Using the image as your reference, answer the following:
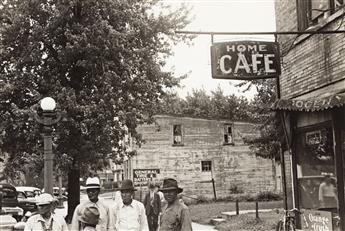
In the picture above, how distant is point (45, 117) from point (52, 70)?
10.2 metres

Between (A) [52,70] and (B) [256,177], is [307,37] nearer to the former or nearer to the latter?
(A) [52,70]

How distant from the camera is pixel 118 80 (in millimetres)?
22219

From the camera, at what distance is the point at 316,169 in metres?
10.3

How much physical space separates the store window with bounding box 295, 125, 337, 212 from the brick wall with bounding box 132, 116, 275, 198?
1049 inches

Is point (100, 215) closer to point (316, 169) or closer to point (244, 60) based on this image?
point (244, 60)

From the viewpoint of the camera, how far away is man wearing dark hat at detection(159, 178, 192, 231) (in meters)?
5.77

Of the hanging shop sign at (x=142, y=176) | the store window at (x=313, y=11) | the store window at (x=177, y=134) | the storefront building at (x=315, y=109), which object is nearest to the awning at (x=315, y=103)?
the storefront building at (x=315, y=109)

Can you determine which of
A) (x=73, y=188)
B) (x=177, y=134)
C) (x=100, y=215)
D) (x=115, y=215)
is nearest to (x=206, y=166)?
(x=177, y=134)

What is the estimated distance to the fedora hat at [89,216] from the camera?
6715mm

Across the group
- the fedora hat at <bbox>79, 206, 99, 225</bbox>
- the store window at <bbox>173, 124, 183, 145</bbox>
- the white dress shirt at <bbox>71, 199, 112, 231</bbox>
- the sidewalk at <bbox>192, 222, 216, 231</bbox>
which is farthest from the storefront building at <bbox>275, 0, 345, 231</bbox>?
the store window at <bbox>173, 124, 183, 145</bbox>

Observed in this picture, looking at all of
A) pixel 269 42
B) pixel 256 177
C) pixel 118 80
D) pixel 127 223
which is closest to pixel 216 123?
pixel 256 177

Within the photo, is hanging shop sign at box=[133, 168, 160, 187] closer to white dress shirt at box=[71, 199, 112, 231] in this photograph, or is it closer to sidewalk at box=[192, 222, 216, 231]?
sidewalk at box=[192, 222, 216, 231]

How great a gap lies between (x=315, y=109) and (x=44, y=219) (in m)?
4.81

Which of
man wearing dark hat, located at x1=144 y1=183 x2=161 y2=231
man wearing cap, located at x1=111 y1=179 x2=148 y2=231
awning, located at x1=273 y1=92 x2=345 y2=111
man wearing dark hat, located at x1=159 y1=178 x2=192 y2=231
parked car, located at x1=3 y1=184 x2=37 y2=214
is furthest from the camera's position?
parked car, located at x1=3 y1=184 x2=37 y2=214
